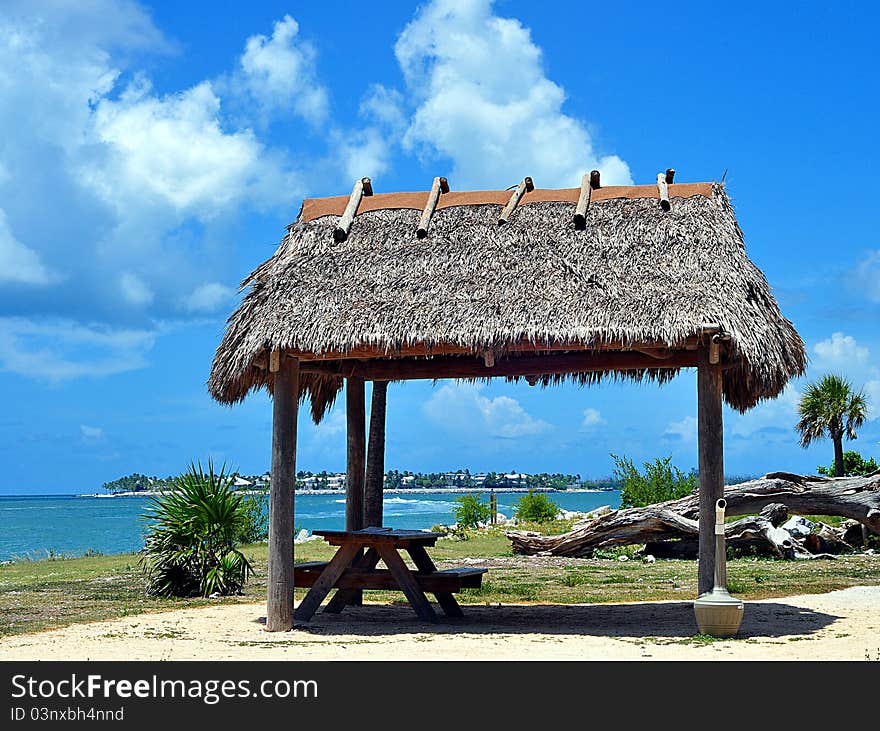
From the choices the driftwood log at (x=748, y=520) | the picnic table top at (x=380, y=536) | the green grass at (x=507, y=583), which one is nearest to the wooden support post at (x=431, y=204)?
the picnic table top at (x=380, y=536)

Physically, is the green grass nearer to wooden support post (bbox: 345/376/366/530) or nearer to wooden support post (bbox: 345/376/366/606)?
wooden support post (bbox: 345/376/366/606)

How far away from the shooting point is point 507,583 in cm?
1561

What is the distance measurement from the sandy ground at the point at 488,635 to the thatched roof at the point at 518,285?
246 cm

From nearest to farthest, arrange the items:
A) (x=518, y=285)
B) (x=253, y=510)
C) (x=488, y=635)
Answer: (x=488, y=635) → (x=518, y=285) → (x=253, y=510)

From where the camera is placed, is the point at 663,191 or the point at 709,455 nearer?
the point at 709,455

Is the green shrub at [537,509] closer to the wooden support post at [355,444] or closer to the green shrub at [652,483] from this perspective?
the green shrub at [652,483]

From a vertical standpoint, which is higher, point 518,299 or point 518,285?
point 518,285

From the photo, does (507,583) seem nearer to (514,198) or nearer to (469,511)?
(514,198)

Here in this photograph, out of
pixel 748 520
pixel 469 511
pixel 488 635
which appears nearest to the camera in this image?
pixel 488 635

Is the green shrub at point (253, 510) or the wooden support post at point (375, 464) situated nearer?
the wooden support post at point (375, 464)

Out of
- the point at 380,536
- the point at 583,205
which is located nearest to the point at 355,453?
the point at 380,536

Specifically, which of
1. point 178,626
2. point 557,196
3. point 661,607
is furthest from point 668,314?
point 178,626

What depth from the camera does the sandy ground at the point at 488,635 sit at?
8.94 meters

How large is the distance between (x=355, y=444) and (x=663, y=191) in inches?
195
